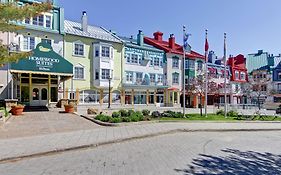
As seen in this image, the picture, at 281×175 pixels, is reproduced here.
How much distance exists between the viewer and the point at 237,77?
68.1 m

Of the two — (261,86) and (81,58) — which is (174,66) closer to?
(81,58)

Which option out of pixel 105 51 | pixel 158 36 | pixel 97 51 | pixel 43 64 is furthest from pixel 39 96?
pixel 158 36

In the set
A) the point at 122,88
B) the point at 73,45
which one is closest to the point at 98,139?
the point at 73,45

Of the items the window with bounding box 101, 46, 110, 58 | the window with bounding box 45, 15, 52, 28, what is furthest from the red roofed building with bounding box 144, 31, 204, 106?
the window with bounding box 45, 15, 52, 28

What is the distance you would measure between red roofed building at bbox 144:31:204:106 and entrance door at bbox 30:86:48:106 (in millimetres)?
21644

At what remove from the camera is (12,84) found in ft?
98.0

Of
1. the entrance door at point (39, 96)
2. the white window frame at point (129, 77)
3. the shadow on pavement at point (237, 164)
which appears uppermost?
the white window frame at point (129, 77)

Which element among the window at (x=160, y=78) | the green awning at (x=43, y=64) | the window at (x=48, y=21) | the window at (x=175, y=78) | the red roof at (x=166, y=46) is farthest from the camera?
the window at (x=175, y=78)

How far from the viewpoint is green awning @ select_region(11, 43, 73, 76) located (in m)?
25.3

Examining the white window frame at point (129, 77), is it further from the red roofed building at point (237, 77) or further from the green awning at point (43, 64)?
Result: the red roofed building at point (237, 77)

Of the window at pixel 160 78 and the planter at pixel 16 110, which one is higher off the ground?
the window at pixel 160 78

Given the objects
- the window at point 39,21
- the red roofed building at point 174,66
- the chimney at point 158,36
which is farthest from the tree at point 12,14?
the chimney at point 158,36

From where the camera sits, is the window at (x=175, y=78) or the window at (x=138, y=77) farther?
the window at (x=175, y=78)

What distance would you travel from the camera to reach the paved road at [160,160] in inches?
312
